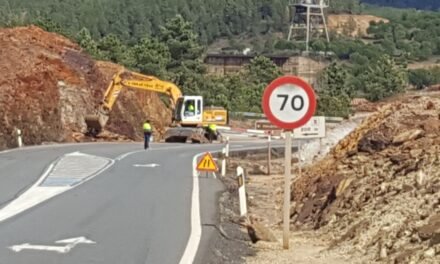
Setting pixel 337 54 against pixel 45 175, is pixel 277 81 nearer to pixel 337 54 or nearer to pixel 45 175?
pixel 45 175

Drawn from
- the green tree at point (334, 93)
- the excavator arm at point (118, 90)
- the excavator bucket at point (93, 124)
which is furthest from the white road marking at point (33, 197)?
the green tree at point (334, 93)

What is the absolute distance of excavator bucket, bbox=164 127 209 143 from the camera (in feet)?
181

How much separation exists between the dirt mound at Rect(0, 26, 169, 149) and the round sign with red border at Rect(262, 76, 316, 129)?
34.0m

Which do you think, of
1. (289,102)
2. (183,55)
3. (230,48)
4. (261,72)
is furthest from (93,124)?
(230,48)

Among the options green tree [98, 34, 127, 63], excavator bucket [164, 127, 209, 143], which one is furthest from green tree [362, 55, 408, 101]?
excavator bucket [164, 127, 209, 143]

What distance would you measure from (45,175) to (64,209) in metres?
9.03

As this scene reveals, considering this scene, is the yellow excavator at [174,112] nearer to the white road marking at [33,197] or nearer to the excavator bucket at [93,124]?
the excavator bucket at [93,124]

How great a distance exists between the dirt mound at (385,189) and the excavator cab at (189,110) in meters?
32.7

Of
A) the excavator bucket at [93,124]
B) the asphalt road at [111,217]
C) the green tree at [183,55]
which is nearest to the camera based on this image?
the asphalt road at [111,217]

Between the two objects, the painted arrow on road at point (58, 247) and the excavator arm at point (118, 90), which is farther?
the excavator arm at point (118, 90)

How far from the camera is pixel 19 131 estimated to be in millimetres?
46781

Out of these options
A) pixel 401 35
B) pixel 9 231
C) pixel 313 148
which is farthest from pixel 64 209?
pixel 401 35

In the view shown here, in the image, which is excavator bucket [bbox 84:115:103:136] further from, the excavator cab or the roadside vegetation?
the roadside vegetation

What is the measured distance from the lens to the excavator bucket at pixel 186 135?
55.1 meters
